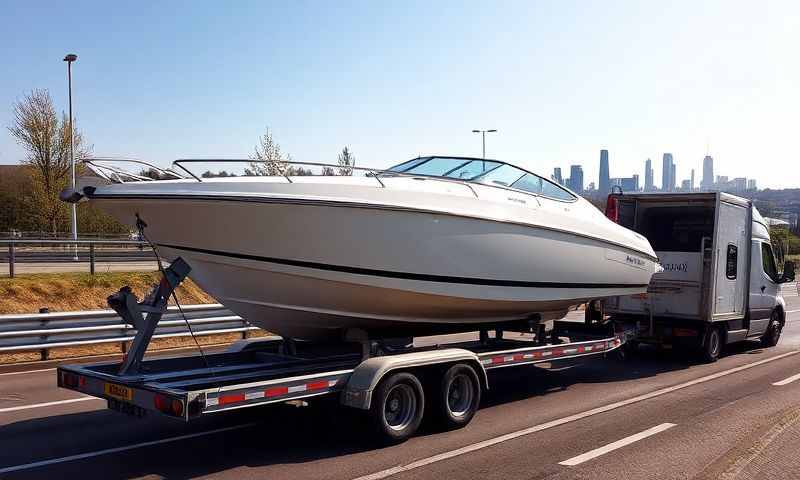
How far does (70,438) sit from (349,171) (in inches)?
151

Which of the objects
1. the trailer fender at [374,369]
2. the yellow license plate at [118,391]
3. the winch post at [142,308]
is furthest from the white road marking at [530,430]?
the winch post at [142,308]

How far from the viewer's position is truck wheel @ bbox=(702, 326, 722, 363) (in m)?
11.9

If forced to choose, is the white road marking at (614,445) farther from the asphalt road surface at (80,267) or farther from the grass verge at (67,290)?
the asphalt road surface at (80,267)

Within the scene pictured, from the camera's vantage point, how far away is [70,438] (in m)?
6.86

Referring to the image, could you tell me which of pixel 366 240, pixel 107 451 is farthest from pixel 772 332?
pixel 107 451

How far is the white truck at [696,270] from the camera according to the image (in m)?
11.9

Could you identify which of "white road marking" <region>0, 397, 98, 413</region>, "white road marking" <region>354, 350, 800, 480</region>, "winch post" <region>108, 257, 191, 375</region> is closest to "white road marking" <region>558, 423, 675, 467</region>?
"white road marking" <region>354, 350, 800, 480</region>

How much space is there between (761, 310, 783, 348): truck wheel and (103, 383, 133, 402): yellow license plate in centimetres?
1278

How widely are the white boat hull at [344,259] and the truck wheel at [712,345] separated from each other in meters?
4.70

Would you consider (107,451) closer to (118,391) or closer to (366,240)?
(118,391)

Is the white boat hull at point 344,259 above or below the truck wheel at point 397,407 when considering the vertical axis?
above

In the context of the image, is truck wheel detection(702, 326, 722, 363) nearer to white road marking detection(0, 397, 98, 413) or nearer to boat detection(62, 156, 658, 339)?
boat detection(62, 156, 658, 339)

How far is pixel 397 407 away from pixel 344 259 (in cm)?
157

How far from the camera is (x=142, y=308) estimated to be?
22.6 feet
